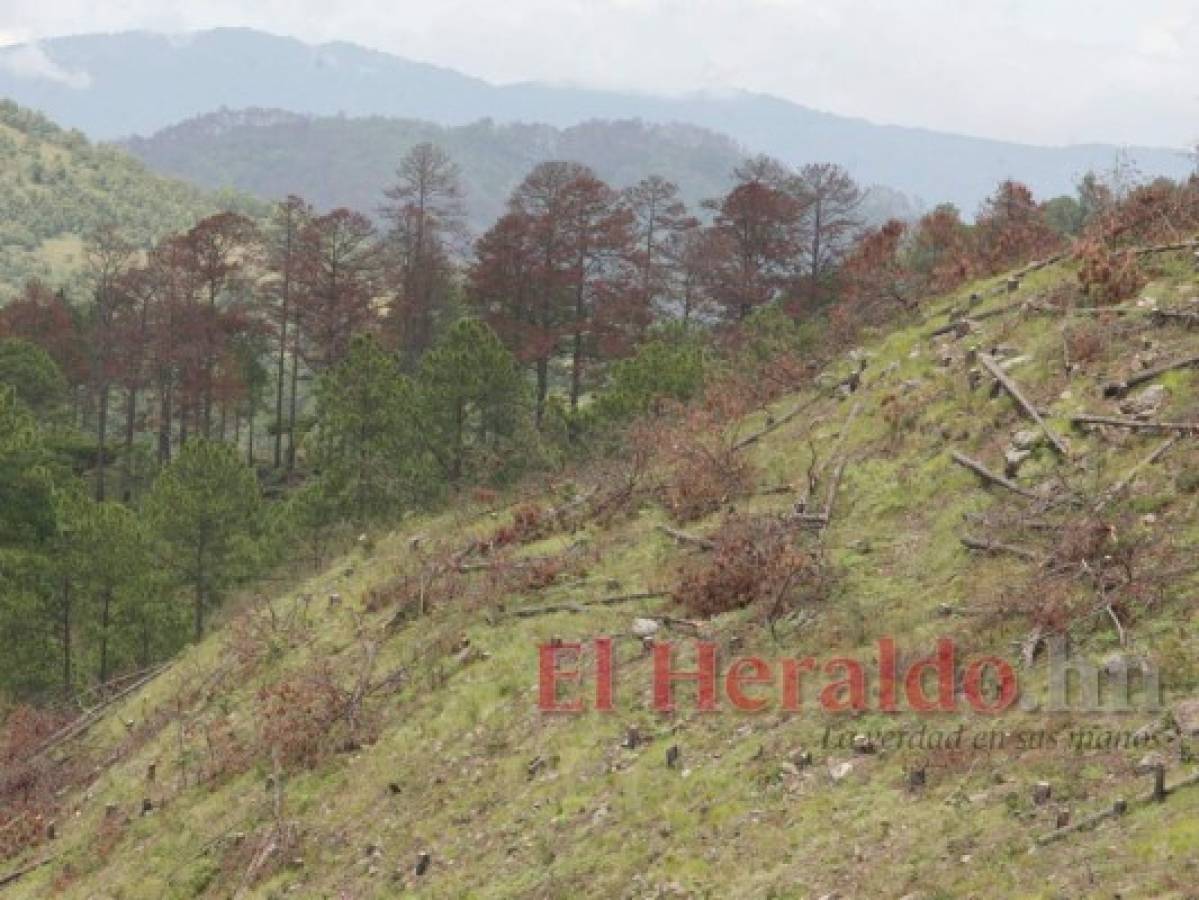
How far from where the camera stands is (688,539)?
47.7 ft

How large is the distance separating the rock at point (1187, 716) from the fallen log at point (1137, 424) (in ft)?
14.8

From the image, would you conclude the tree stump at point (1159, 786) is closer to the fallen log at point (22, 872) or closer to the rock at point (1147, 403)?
the rock at point (1147, 403)

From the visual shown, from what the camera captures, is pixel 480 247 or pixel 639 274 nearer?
pixel 480 247

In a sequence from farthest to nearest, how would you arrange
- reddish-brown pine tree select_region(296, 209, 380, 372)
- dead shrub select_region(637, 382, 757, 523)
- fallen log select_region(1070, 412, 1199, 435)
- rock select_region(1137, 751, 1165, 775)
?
reddish-brown pine tree select_region(296, 209, 380, 372) → dead shrub select_region(637, 382, 757, 523) → fallen log select_region(1070, 412, 1199, 435) → rock select_region(1137, 751, 1165, 775)

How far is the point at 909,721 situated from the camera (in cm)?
910

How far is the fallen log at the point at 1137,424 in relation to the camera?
447 inches

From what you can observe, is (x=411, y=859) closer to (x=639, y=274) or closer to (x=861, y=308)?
(x=861, y=308)

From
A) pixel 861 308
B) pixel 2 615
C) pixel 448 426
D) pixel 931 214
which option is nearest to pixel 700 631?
pixel 861 308

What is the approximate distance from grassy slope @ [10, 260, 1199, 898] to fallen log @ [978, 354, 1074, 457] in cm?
19

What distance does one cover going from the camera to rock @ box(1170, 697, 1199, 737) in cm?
736

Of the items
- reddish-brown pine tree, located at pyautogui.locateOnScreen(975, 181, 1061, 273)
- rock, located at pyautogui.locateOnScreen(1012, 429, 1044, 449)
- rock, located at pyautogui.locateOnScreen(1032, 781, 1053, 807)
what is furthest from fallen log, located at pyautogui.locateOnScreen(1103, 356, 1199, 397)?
reddish-brown pine tree, located at pyautogui.locateOnScreen(975, 181, 1061, 273)

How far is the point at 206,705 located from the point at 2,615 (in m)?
11.9

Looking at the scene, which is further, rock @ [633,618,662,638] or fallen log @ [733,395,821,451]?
fallen log @ [733,395,821,451]

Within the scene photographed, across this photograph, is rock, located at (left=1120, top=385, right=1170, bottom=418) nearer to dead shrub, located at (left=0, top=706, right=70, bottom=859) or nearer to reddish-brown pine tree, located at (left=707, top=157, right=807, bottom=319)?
dead shrub, located at (left=0, top=706, right=70, bottom=859)
